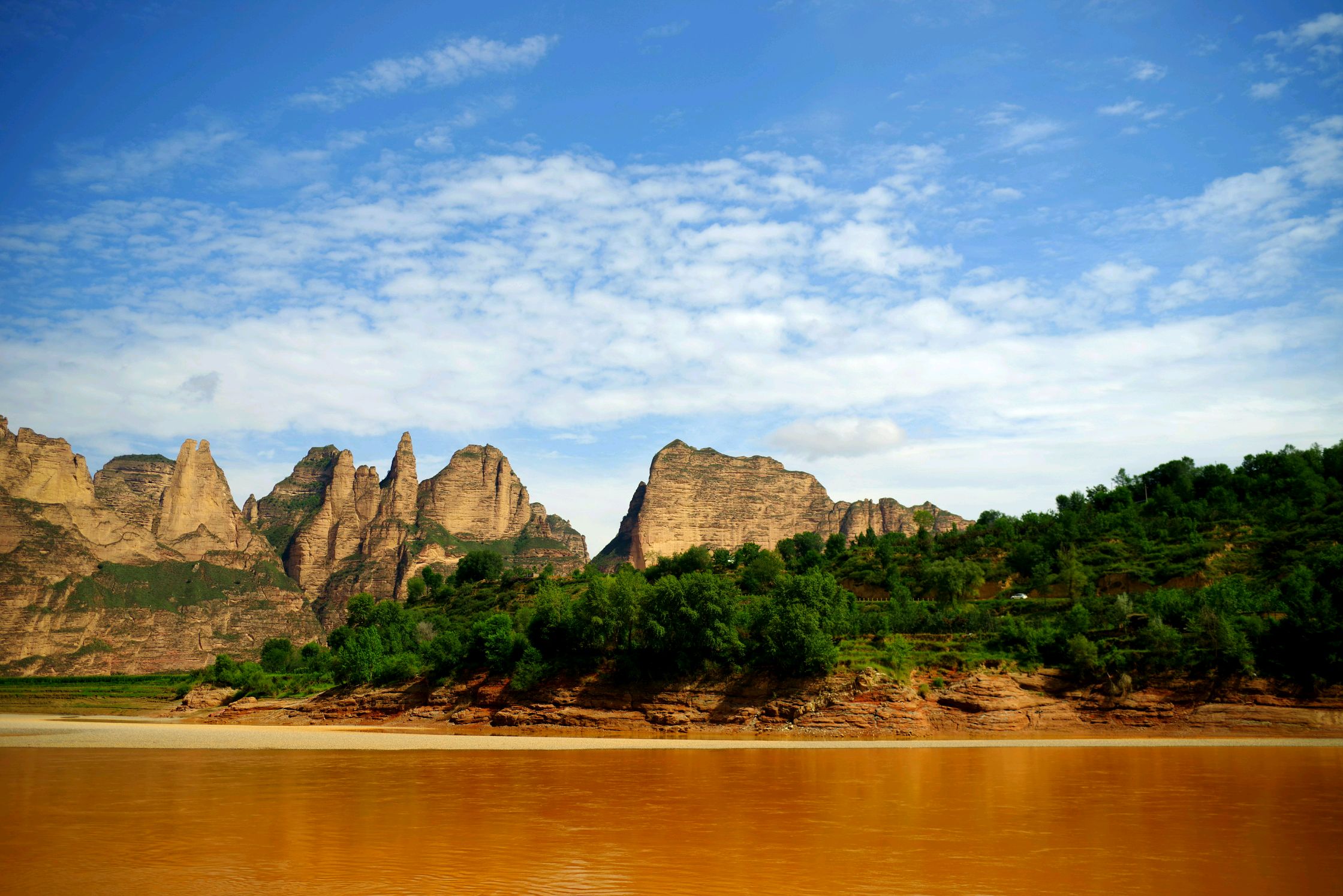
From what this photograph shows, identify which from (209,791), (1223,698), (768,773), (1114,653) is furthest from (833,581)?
(209,791)

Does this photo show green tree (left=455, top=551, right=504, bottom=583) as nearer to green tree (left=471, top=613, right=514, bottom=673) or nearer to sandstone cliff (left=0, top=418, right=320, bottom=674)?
sandstone cliff (left=0, top=418, right=320, bottom=674)

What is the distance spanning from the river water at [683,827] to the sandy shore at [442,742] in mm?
7599

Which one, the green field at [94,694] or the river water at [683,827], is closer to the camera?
the river water at [683,827]

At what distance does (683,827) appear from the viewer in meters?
20.4

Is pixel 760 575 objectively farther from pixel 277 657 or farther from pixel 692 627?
pixel 277 657

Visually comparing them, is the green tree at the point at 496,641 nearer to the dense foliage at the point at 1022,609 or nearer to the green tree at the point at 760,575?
the dense foliage at the point at 1022,609

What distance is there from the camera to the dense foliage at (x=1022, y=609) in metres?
52.4

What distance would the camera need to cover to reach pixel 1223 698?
161ft

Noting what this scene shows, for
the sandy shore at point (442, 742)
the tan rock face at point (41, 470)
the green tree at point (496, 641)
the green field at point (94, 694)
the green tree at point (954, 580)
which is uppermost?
the tan rock face at point (41, 470)

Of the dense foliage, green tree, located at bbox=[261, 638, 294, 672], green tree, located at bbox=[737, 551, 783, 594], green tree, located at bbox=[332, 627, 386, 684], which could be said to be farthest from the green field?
green tree, located at bbox=[737, 551, 783, 594]

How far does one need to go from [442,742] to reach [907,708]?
90.1 feet

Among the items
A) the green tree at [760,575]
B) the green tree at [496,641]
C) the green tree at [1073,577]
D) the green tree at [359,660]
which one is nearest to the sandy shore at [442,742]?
the green tree at [496,641]

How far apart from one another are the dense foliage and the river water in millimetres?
17624

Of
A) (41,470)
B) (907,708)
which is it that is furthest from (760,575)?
(41,470)
